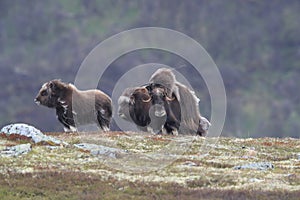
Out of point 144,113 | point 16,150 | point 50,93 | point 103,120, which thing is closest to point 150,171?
point 16,150

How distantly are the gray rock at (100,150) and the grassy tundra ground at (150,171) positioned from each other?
0.44 ft

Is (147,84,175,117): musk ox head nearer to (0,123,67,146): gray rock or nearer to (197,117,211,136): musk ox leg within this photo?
(197,117,211,136): musk ox leg

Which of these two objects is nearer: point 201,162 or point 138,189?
point 138,189

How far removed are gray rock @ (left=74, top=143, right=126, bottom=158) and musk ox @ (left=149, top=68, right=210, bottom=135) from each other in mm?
5348

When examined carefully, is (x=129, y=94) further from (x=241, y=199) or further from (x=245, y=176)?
(x=241, y=199)

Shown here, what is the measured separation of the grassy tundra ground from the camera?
79.5 ft

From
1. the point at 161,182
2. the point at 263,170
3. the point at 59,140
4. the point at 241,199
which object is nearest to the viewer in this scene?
the point at 241,199

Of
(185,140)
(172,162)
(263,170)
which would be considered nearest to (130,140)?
(185,140)

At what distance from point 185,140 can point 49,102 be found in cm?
672

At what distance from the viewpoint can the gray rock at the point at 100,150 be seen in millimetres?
29578

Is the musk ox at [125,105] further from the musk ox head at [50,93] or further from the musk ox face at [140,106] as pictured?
the musk ox head at [50,93]

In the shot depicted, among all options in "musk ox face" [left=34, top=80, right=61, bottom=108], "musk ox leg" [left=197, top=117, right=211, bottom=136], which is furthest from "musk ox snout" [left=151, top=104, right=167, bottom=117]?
"musk ox face" [left=34, top=80, right=61, bottom=108]

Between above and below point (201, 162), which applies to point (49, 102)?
above

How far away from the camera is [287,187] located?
2503 centimetres
